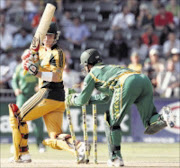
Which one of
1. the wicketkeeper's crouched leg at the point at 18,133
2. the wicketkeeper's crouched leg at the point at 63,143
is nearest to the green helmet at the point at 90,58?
the wicketkeeper's crouched leg at the point at 63,143

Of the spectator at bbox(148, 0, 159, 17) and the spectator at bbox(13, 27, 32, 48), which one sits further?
the spectator at bbox(148, 0, 159, 17)

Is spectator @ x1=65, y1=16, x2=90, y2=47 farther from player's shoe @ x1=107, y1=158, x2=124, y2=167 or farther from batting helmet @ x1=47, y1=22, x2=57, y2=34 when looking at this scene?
player's shoe @ x1=107, y1=158, x2=124, y2=167

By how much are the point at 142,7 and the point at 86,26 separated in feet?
7.19

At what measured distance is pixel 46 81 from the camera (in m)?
9.51

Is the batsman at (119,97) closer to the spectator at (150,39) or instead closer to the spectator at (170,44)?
the spectator at (170,44)

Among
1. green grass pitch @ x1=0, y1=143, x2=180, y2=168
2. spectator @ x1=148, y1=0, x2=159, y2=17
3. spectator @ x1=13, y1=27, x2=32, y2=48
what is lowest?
green grass pitch @ x1=0, y1=143, x2=180, y2=168

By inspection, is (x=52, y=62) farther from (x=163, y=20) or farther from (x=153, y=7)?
(x=153, y=7)

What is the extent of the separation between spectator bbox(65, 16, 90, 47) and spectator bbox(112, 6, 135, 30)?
3.53 ft

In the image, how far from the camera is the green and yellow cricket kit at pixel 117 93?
28.8 ft

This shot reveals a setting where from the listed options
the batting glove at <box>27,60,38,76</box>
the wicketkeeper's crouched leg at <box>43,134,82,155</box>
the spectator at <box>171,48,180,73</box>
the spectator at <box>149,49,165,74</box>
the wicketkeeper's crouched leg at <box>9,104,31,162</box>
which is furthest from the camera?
the spectator at <box>171,48,180,73</box>

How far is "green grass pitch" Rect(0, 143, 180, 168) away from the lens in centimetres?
937

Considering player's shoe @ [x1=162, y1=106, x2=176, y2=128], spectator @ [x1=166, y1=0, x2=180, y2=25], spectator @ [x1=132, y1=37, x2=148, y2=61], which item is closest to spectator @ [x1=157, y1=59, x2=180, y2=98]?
spectator @ [x1=132, y1=37, x2=148, y2=61]

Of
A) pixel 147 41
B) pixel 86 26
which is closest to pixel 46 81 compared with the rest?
pixel 147 41

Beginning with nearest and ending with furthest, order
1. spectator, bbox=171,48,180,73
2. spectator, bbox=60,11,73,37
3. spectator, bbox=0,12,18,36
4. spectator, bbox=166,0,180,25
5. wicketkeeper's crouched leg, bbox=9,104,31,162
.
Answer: wicketkeeper's crouched leg, bbox=9,104,31,162, spectator, bbox=171,48,180,73, spectator, bbox=0,12,18,36, spectator, bbox=60,11,73,37, spectator, bbox=166,0,180,25
